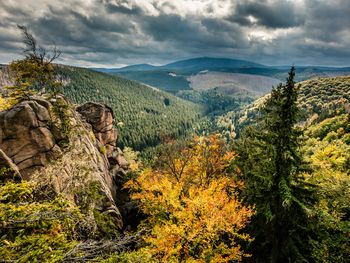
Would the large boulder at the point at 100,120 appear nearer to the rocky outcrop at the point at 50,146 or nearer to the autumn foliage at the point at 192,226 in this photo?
the rocky outcrop at the point at 50,146

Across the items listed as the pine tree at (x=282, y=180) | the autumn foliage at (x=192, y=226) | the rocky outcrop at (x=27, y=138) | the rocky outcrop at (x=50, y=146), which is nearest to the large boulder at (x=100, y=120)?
the rocky outcrop at (x=50, y=146)

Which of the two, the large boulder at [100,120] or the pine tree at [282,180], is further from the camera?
the large boulder at [100,120]

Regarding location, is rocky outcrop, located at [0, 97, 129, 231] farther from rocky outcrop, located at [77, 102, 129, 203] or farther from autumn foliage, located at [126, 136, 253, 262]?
rocky outcrop, located at [77, 102, 129, 203]

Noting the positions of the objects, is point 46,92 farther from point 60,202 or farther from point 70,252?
point 70,252

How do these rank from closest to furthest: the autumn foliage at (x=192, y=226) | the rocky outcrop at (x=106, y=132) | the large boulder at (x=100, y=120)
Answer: the autumn foliage at (x=192, y=226)
the rocky outcrop at (x=106, y=132)
the large boulder at (x=100, y=120)

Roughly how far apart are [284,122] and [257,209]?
855cm

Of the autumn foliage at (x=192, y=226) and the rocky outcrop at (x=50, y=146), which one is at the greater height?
the rocky outcrop at (x=50, y=146)

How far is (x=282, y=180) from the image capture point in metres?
20.4

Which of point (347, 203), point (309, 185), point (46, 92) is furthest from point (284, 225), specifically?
point (46, 92)

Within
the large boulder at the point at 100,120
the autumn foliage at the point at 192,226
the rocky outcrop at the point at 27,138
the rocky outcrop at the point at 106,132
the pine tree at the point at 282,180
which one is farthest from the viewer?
the large boulder at the point at 100,120

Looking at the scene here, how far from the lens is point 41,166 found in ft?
63.5

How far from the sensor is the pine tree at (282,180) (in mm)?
20047

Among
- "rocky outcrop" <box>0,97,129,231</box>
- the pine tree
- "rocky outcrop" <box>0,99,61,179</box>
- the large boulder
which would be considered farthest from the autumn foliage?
the large boulder

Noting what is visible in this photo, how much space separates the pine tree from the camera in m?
20.0
